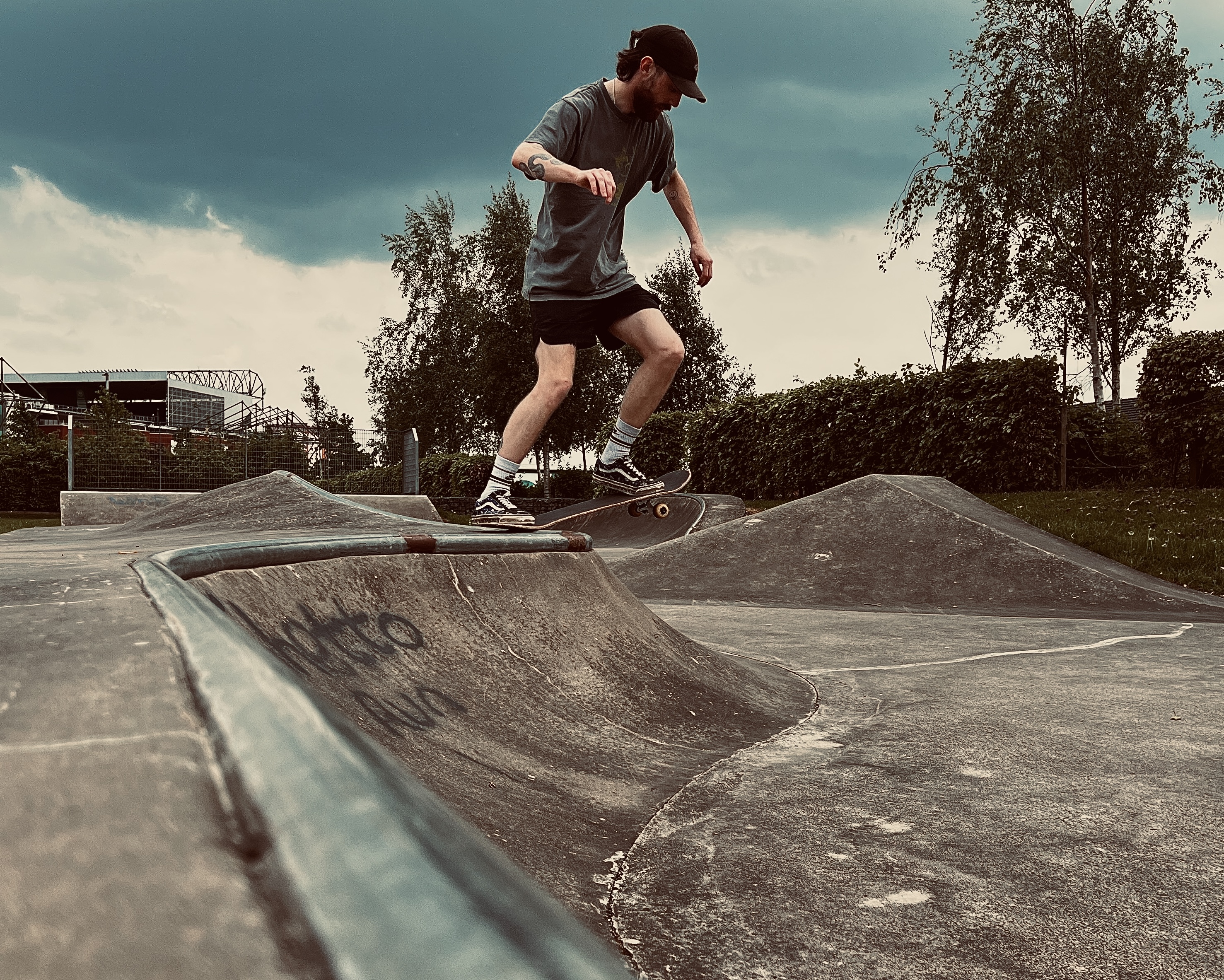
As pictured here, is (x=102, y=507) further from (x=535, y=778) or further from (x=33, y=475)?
(x=33, y=475)

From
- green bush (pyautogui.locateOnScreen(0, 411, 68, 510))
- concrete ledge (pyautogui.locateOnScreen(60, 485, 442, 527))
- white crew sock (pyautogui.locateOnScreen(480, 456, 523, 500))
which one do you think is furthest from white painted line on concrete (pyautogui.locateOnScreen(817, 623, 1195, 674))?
green bush (pyautogui.locateOnScreen(0, 411, 68, 510))

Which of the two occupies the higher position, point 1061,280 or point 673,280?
point 673,280

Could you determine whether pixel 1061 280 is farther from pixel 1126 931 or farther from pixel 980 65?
pixel 1126 931

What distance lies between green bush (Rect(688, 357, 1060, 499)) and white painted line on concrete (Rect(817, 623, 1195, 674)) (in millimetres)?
9069

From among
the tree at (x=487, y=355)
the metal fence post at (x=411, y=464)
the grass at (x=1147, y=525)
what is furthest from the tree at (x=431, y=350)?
the grass at (x=1147, y=525)

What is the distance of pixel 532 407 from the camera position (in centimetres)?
405

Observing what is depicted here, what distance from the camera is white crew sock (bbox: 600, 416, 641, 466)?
15.8 feet

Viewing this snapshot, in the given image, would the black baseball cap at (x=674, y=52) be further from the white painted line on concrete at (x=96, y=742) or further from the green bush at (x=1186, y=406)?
the green bush at (x=1186, y=406)

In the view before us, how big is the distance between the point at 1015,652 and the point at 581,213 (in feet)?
8.64

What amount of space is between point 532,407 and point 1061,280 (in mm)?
24261

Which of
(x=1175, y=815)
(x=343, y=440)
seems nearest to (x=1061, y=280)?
(x=343, y=440)

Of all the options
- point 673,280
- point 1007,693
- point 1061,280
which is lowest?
point 1007,693

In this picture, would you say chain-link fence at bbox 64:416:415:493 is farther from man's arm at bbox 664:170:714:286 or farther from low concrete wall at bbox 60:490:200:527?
man's arm at bbox 664:170:714:286

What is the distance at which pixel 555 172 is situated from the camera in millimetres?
3600
